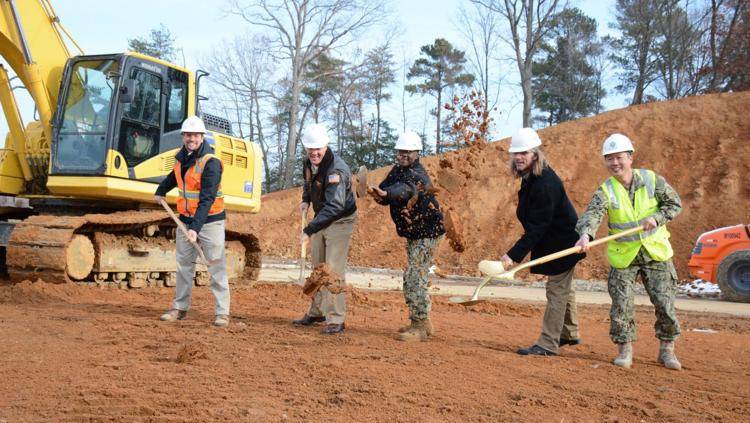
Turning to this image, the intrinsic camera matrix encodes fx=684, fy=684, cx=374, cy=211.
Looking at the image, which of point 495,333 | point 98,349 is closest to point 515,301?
point 495,333

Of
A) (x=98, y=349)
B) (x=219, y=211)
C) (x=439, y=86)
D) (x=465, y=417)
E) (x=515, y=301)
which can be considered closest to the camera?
(x=465, y=417)

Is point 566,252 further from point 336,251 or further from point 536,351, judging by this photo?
point 336,251

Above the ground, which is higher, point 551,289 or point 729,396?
point 551,289

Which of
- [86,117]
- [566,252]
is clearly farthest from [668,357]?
[86,117]

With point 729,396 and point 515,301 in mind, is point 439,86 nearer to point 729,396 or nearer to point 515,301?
point 515,301

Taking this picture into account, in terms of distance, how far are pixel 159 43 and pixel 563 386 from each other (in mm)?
41868

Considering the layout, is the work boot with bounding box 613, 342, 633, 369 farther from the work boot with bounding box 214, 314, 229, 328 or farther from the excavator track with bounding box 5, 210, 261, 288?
the excavator track with bounding box 5, 210, 261, 288

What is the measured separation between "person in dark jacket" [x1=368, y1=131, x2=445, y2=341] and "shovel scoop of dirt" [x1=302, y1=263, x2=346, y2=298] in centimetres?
69

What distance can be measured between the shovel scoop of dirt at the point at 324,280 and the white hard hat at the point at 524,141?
2.19 meters

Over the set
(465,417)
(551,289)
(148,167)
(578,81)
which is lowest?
(465,417)

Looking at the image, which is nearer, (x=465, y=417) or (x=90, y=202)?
(x=465, y=417)

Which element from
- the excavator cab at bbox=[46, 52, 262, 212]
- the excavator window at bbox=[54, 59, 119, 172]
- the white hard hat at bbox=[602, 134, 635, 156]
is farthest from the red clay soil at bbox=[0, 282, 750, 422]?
the excavator window at bbox=[54, 59, 119, 172]

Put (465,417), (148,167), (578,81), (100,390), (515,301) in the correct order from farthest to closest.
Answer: (578,81), (515,301), (148,167), (100,390), (465,417)

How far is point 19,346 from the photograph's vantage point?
5.99 m
